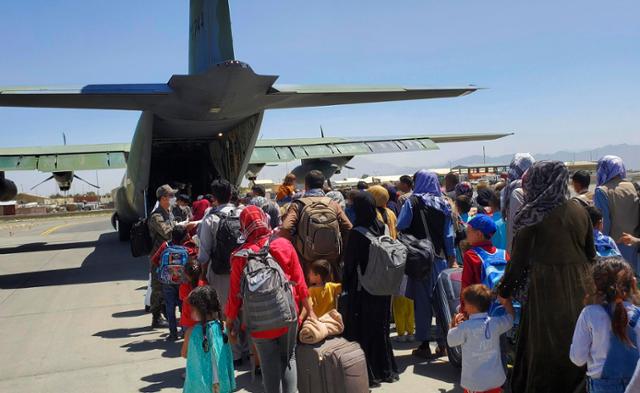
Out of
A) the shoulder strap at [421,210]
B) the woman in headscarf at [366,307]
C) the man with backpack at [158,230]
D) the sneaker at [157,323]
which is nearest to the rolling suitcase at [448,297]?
the shoulder strap at [421,210]

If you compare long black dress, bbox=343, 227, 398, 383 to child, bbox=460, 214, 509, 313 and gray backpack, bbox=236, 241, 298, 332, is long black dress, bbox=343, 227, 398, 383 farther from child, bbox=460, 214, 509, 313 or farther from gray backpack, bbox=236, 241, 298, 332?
gray backpack, bbox=236, 241, 298, 332

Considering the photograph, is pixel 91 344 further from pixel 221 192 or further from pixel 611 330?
pixel 611 330

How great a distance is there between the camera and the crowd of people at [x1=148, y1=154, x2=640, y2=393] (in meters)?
2.97

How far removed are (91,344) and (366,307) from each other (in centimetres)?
351

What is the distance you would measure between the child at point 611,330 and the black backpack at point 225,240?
2.74 meters

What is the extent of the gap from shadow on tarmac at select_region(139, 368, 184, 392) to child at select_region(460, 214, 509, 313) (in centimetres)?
261

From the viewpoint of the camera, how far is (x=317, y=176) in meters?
5.37

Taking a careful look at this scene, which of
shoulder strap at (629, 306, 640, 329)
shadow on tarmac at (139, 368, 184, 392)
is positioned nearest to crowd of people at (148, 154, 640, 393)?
shoulder strap at (629, 306, 640, 329)

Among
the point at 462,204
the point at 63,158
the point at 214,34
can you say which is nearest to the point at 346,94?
the point at 214,34

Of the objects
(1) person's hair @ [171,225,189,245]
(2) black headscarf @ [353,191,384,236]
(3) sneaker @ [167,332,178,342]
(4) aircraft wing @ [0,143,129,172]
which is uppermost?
(4) aircraft wing @ [0,143,129,172]

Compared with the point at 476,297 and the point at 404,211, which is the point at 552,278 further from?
the point at 404,211

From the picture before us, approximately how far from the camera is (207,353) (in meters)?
3.68

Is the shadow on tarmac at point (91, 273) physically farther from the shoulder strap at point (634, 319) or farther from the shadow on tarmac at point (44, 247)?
the shoulder strap at point (634, 319)

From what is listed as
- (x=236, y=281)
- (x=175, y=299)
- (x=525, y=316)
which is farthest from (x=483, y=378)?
(x=175, y=299)
